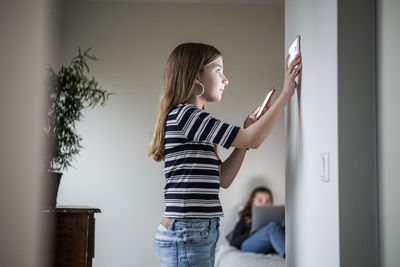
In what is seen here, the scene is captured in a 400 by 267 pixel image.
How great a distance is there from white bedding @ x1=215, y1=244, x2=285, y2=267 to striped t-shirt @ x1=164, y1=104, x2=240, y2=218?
1.74 m

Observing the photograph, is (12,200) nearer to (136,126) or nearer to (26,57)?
(26,57)

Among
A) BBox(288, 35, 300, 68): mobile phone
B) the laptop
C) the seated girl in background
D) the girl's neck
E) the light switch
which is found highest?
BBox(288, 35, 300, 68): mobile phone

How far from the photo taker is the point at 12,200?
6.29 feet

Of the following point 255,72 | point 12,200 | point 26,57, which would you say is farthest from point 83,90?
point 255,72

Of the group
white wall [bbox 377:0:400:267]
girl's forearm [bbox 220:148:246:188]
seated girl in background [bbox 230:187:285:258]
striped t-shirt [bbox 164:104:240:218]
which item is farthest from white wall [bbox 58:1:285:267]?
white wall [bbox 377:0:400:267]

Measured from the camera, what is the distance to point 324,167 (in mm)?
1319

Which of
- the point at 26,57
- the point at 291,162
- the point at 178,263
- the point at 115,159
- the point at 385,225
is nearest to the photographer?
the point at 385,225

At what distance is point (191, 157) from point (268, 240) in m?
2.26

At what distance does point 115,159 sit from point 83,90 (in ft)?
6.99

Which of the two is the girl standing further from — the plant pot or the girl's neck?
the plant pot

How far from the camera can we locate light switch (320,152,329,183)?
1296 mm

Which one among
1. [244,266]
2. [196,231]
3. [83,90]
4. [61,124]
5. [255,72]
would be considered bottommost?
[244,266]

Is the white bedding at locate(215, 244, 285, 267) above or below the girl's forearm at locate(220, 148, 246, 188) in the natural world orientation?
below

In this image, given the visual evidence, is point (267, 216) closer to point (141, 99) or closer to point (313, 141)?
point (141, 99)
